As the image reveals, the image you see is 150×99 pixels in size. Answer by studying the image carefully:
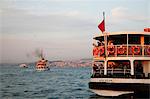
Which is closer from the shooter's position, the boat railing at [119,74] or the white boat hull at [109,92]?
the boat railing at [119,74]

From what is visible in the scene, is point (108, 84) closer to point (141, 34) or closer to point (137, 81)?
point (137, 81)

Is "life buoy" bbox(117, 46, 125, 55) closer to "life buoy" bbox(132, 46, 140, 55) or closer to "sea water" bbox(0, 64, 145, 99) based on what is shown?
"life buoy" bbox(132, 46, 140, 55)

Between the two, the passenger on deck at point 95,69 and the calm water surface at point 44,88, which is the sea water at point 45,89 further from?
the passenger on deck at point 95,69

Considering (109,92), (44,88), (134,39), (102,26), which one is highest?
(102,26)

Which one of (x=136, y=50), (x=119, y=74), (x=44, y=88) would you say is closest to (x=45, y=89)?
(x=44, y=88)

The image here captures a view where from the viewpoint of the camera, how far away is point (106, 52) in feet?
72.5

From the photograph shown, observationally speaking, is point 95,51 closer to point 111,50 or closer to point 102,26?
point 111,50

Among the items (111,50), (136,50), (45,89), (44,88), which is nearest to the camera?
(136,50)

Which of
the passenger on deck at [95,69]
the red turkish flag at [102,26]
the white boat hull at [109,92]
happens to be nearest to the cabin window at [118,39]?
the red turkish flag at [102,26]

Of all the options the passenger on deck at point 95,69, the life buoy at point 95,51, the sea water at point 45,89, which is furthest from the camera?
the sea water at point 45,89

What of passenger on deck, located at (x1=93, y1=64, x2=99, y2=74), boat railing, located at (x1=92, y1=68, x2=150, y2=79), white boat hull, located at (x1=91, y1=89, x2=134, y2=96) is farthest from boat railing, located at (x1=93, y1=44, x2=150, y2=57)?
white boat hull, located at (x1=91, y1=89, x2=134, y2=96)

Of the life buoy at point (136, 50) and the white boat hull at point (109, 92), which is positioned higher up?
the life buoy at point (136, 50)

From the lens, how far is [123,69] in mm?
21672

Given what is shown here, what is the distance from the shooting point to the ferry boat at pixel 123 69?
20516 mm
